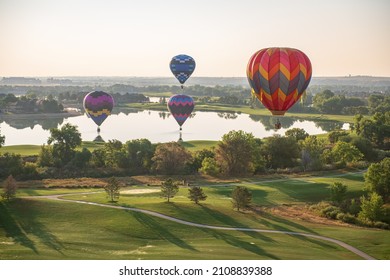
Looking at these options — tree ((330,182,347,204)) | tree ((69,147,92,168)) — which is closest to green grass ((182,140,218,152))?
tree ((69,147,92,168))

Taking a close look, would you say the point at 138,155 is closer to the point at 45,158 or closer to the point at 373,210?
the point at 45,158

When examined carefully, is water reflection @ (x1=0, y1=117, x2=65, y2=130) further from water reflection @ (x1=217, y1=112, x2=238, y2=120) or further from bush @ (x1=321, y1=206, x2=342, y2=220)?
bush @ (x1=321, y1=206, x2=342, y2=220)

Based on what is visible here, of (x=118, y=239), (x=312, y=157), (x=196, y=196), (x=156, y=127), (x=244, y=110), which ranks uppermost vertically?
(x=244, y=110)

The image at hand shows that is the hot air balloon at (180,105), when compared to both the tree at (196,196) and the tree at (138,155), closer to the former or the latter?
the tree at (138,155)

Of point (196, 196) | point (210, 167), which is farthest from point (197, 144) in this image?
point (196, 196)

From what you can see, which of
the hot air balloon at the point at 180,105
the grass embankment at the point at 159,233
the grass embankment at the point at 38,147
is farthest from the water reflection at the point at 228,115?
the grass embankment at the point at 159,233
